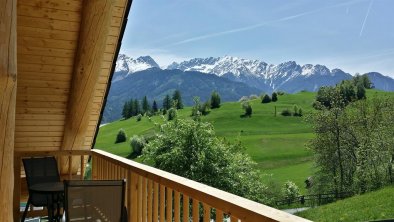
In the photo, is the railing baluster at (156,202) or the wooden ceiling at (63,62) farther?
the wooden ceiling at (63,62)

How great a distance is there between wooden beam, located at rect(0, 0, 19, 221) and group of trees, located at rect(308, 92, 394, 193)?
27.6 m

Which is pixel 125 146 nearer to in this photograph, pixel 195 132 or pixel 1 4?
pixel 195 132

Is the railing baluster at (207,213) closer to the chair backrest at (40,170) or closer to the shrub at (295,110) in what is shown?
the chair backrest at (40,170)

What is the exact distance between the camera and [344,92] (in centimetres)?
4612

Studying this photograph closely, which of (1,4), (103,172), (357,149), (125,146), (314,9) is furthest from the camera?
(314,9)

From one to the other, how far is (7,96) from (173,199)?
126cm

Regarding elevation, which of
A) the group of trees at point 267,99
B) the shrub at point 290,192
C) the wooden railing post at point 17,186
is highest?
the group of trees at point 267,99

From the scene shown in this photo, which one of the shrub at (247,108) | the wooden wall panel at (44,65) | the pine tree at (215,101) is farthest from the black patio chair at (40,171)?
the pine tree at (215,101)

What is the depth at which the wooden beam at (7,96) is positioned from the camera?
2314 mm

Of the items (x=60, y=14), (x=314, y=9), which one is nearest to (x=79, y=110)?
(x=60, y=14)

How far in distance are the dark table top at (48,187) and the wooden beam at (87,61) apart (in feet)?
3.41

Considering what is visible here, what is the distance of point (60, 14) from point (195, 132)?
16.9m

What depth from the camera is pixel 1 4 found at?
2311 mm

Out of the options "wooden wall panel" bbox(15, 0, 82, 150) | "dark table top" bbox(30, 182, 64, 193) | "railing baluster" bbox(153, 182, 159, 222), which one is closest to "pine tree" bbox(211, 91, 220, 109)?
"wooden wall panel" bbox(15, 0, 82, 150)
